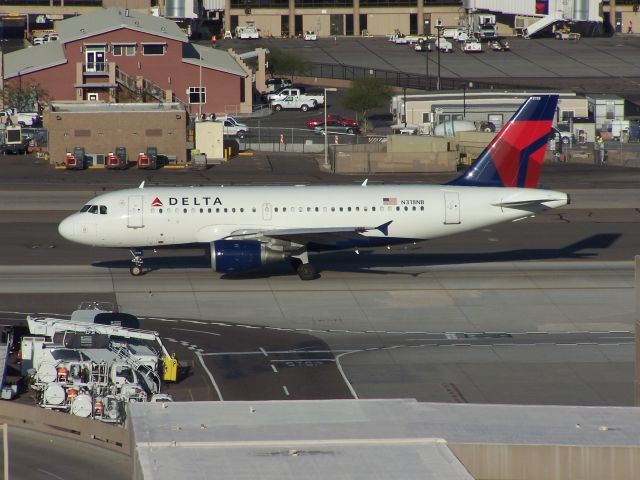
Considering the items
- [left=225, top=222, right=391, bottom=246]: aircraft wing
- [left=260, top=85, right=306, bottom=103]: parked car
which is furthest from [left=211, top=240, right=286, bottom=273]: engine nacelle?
[left=260, top=85, right=306, bottom=103]: parked car

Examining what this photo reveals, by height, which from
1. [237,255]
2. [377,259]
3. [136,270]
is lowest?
[377,259]

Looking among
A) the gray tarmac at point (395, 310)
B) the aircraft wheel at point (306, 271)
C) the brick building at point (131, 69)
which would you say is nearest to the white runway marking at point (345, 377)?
the gray tarmac at point (395, 310)

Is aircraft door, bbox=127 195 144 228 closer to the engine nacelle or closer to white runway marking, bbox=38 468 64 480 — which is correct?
the engine nacelle

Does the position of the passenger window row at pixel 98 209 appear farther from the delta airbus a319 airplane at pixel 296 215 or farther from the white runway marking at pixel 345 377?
the white runway marking at pixel 345 377

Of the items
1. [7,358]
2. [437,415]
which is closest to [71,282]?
[7,358]

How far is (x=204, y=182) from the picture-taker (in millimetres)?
90250

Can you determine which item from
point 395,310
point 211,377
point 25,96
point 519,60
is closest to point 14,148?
point 25,96

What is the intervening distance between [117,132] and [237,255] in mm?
47866

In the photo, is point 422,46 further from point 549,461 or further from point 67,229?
point 549,461

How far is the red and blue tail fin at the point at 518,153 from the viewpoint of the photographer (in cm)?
5825

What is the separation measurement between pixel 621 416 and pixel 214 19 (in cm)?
16656

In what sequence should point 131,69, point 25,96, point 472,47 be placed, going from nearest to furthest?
point 25,96 → point 131,69 → point 472,47

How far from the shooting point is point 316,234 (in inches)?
2176

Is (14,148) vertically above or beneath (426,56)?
beneath
